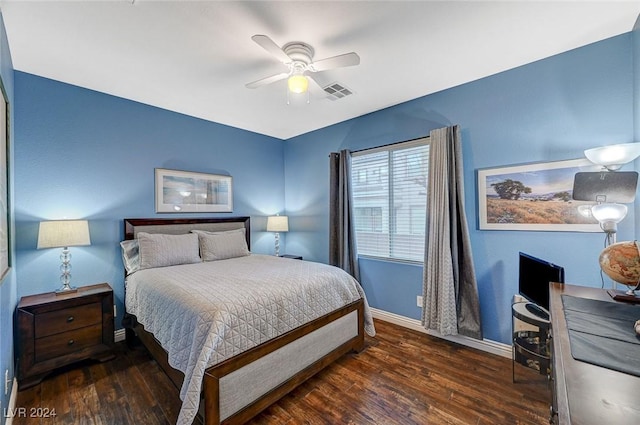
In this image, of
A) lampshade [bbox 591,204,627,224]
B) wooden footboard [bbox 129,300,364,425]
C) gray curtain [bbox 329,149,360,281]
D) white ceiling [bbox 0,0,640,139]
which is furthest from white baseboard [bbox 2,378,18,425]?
lampshade [bbox 591,204,627,224]

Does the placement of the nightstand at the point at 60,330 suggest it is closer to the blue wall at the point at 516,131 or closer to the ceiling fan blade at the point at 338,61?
the ceiling fan blade at the point at 338,61

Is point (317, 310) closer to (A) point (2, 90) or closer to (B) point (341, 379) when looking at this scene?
(B) point (341, 379)

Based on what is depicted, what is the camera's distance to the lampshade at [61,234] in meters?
2.34

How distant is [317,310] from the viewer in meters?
2.28

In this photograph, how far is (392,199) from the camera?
11.3 feet

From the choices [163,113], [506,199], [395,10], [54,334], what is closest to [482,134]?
[506,199]

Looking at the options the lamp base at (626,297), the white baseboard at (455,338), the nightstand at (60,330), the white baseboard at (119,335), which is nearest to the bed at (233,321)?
the white baseboard at (119,335)

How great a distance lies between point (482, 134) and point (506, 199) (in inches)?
27.2

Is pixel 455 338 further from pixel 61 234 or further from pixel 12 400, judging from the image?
pixel 61 234

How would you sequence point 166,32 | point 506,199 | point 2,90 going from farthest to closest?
1. point 506,199
2. point 166,32
3. point 2,90

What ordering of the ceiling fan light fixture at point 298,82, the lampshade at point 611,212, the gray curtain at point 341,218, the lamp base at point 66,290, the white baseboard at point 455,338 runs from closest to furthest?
the lampshade at point 611,212 < the ceiling fan light fixture at point 298,82 < the lamp base at point 66,290 < the white baseboard at point 455,338 < the gray curtain at point 341,218

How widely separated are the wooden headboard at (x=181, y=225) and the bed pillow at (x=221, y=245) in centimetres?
15

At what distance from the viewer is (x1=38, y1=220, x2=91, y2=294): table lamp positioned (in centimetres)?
235

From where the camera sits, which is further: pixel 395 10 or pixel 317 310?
pixel 317 310
